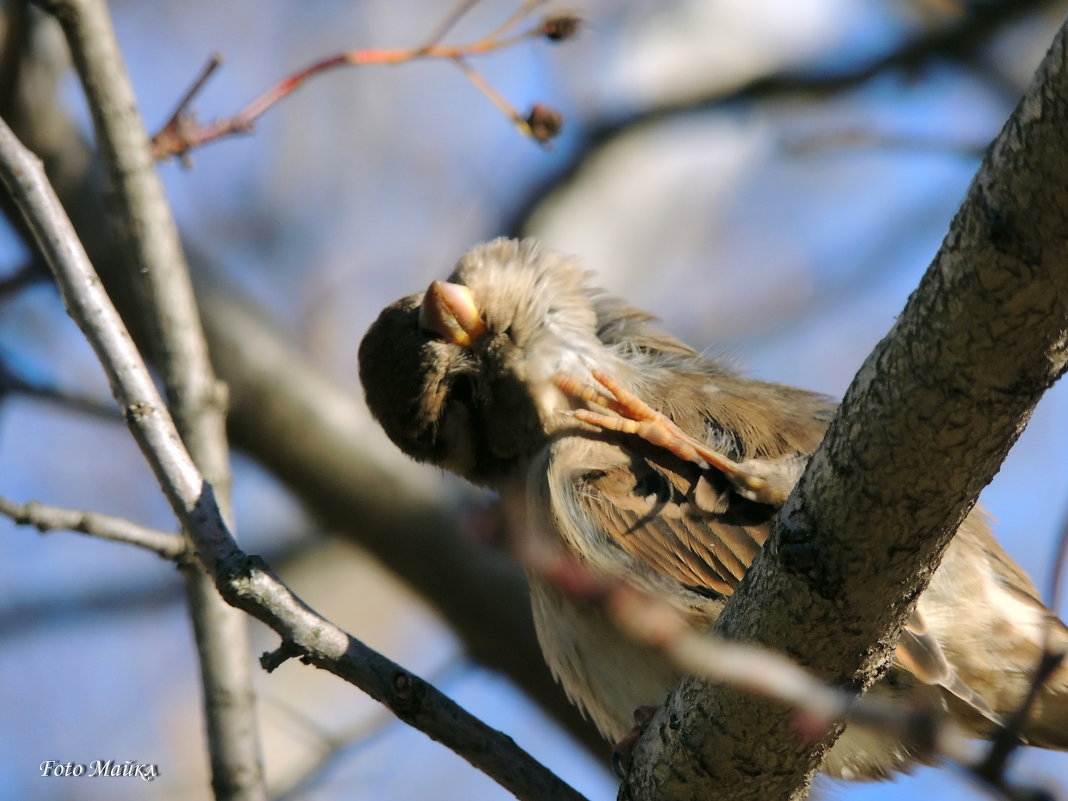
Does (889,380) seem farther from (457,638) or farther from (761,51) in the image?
(761,51)

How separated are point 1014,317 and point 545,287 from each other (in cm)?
196

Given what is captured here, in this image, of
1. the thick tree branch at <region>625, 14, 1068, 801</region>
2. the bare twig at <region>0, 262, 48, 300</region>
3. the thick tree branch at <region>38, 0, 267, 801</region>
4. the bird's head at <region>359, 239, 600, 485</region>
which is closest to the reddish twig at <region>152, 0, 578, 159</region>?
the thick tree branch at <region>38, 0, 267, 801</region>

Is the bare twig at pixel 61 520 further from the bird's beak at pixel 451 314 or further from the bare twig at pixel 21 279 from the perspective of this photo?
the bare twig at pixel 21 279

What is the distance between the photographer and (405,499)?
4984mm

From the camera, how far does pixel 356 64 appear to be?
11.6ft

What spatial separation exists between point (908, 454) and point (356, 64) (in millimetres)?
2175

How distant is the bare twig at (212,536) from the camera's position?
8.35 ft

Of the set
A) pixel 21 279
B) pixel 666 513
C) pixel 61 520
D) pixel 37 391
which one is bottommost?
pixel 666 513

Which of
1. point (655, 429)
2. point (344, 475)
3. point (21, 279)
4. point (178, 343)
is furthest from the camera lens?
point (344, 475)

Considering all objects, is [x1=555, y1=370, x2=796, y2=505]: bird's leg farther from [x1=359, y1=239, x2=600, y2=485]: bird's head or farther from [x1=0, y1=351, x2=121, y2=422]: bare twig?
[x1=0, y1=351, x2=121, y2=422]: bare twig

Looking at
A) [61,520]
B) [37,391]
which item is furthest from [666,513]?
[37,391]

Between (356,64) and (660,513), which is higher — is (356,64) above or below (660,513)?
above

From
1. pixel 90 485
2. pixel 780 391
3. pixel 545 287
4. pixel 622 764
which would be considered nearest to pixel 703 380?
pixel 780 391

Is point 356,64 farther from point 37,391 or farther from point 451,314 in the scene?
point 37,391
